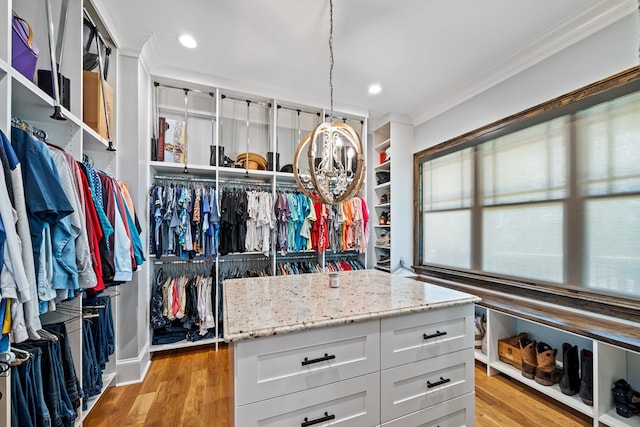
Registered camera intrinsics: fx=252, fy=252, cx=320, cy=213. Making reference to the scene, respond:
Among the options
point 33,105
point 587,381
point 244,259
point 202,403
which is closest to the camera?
point 33,105

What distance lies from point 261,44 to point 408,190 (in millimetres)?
2526

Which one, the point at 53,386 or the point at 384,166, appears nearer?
the point at 53,386

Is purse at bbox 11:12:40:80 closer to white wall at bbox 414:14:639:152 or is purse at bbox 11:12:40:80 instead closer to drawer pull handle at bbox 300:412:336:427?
drawer pull handle at bbox 300:412:336:427

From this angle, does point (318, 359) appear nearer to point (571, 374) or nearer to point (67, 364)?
point (67, 364)

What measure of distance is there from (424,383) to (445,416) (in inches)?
10.1

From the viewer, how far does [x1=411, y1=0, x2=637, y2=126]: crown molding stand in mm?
1727

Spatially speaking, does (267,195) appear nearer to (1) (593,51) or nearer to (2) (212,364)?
(2) (212,364)

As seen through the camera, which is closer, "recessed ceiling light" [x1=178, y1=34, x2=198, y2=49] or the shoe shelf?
the shoe shelf

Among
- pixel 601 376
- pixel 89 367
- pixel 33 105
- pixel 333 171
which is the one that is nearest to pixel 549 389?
pixel 601 376

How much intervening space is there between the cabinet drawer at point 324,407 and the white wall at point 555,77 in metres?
2.60

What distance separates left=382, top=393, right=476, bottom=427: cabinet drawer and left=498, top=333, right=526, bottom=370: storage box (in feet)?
3.72

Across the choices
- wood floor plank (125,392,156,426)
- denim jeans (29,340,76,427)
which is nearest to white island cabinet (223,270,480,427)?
denim jeans (29,340,76,427)

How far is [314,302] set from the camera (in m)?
1.33

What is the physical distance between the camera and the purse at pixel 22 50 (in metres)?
1.09
